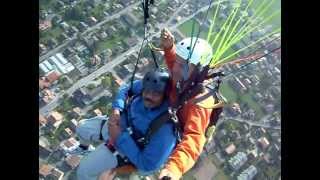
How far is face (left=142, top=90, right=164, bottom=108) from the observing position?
11.2 feet

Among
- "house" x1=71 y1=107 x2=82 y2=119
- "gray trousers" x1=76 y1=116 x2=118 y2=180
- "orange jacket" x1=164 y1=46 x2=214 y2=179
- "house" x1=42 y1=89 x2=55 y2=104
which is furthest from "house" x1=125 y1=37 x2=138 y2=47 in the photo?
"orange jacket" x1=164 y1=46 x2=214 y2=179

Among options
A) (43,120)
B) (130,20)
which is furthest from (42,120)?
(130,20)

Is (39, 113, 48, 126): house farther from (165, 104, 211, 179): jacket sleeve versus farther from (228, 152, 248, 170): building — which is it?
(165, 104, 211, 179): jacket sleeve

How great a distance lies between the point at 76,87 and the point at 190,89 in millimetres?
8744

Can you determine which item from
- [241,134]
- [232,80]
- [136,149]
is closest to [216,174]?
[241,134]

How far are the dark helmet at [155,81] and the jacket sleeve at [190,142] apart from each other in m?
0.23

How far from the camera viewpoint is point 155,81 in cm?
338

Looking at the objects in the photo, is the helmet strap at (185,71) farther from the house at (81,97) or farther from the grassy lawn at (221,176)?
the grassy lawn at (221,176)

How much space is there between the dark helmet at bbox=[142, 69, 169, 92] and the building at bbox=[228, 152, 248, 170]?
8676mm

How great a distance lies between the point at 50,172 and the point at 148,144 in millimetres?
6582
